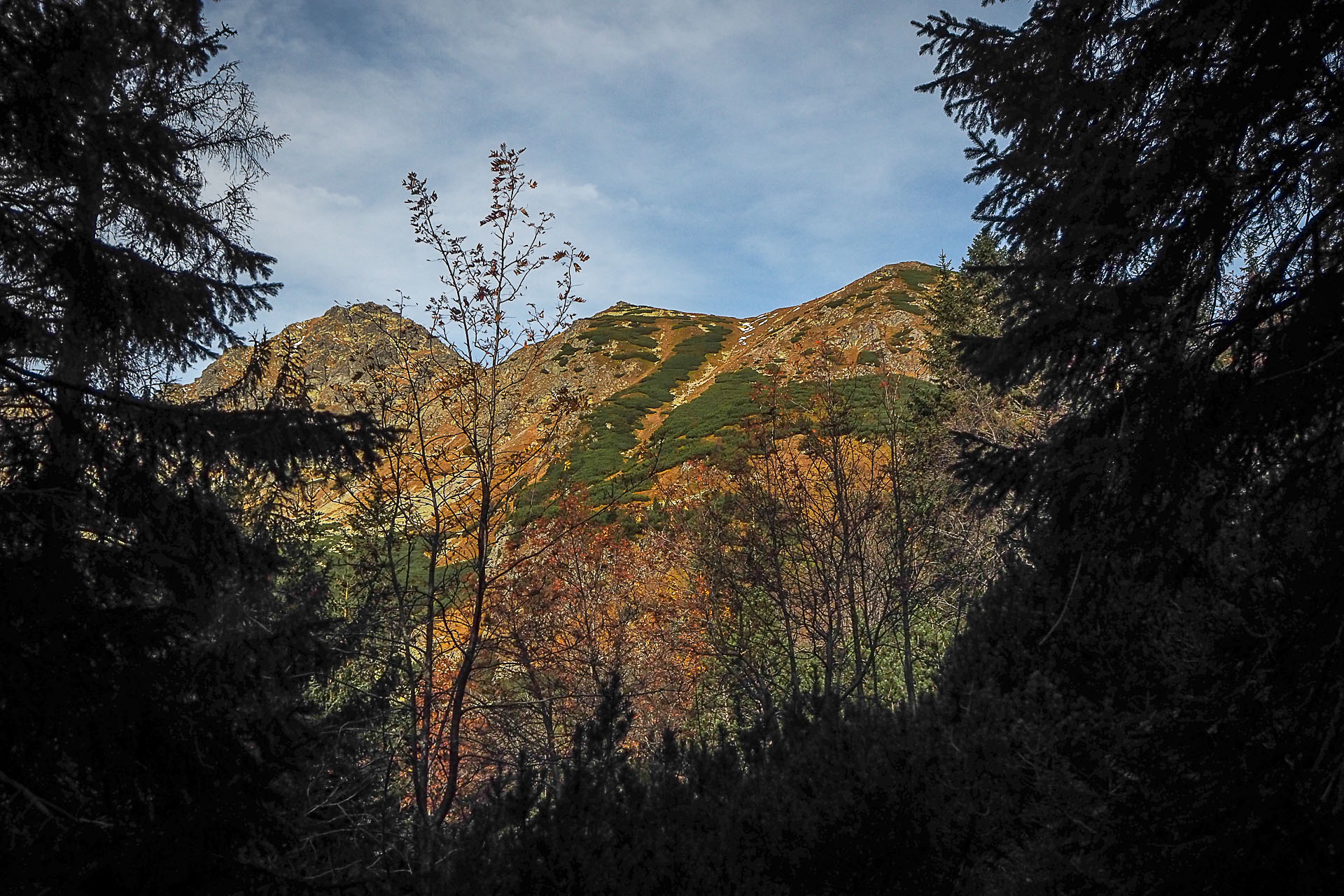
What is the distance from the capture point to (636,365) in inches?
2143

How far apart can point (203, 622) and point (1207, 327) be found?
194 inches

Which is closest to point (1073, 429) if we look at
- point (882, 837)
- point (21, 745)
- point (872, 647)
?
point (882, 837)

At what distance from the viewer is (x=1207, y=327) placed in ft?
9.56

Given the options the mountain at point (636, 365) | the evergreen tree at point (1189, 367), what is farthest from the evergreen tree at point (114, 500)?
the evergreen tree at point (1189, 367)

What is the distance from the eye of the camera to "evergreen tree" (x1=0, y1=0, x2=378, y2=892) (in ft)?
9.09

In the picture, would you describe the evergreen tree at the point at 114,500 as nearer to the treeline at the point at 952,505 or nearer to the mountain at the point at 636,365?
the treeline at the point at 952,505

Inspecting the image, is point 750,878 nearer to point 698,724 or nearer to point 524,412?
point 524,412

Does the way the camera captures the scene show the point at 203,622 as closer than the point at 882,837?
Yes

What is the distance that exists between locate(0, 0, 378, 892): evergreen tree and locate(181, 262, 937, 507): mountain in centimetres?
124

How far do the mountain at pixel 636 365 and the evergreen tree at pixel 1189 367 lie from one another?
3.69 metres

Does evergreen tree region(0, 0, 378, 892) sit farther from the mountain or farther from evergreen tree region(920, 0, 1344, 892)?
evergreen tree region(920, 0, 1344, 892)

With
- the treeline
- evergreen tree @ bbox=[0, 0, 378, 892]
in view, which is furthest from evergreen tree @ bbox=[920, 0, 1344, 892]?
evergreen tree @ bbox=[0, 0, 378, 892]

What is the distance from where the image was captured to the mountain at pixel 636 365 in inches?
248

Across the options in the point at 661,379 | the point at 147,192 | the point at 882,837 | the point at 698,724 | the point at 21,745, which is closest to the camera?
the point at 21,745
